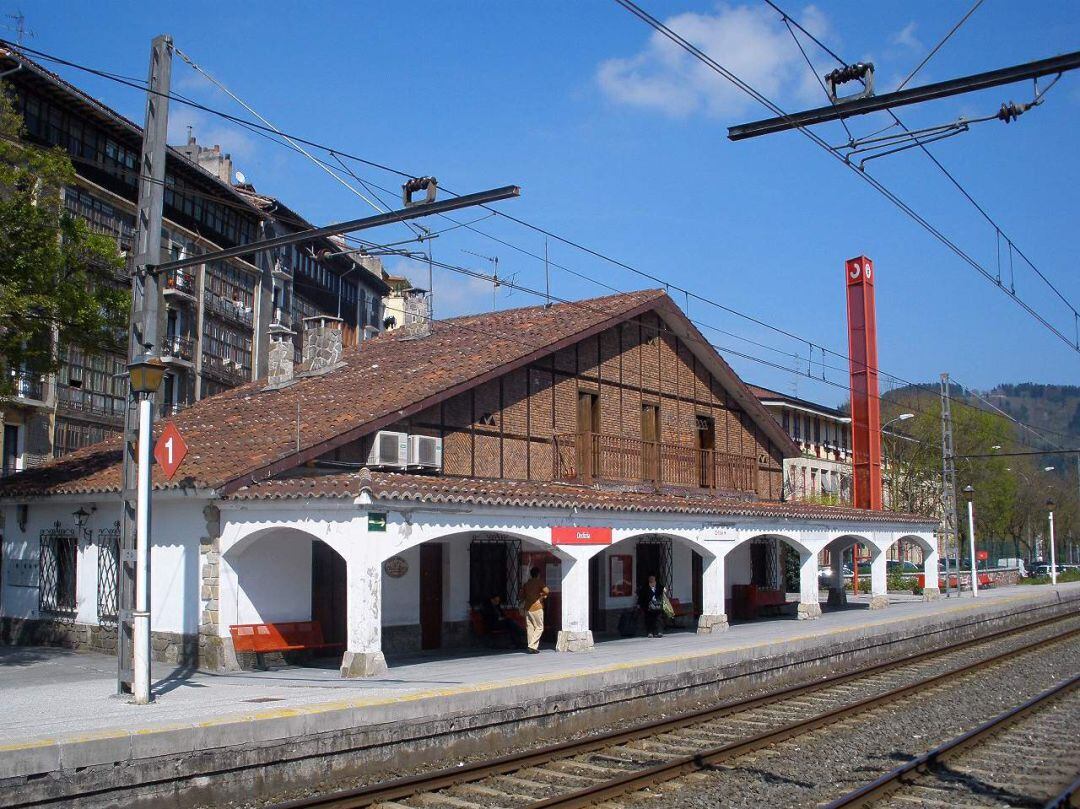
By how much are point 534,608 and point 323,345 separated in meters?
8.12

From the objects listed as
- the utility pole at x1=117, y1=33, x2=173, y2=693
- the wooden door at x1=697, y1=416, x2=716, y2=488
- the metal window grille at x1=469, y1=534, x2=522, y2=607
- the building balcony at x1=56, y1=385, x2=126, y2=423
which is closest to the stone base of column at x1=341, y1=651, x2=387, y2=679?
the utility pole at x1=117, y1=33, x2=173, y2=693

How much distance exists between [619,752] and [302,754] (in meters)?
3.51

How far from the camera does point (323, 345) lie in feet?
76.1

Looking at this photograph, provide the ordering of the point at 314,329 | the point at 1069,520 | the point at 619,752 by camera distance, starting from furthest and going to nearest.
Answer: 1. the point at 1069,520
2. the point at 314,329
3. the point at 619,752

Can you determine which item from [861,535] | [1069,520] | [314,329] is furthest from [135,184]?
[1069,520]

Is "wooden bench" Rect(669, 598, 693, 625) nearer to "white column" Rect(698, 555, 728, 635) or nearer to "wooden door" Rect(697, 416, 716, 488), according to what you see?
"white column" Rect(698, 555, 728, 635)

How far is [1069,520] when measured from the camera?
75125 mm

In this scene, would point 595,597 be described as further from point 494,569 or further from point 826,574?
point 826,574

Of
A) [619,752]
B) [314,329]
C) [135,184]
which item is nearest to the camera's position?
[619,752]

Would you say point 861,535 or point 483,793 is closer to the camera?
point 483,793

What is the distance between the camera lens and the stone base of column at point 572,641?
18281 mm

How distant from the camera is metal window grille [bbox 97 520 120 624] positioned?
18.1 metres

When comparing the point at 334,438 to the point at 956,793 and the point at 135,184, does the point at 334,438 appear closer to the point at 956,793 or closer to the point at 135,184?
the point at 956,793

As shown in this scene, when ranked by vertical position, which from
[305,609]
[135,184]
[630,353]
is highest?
[135,184]
